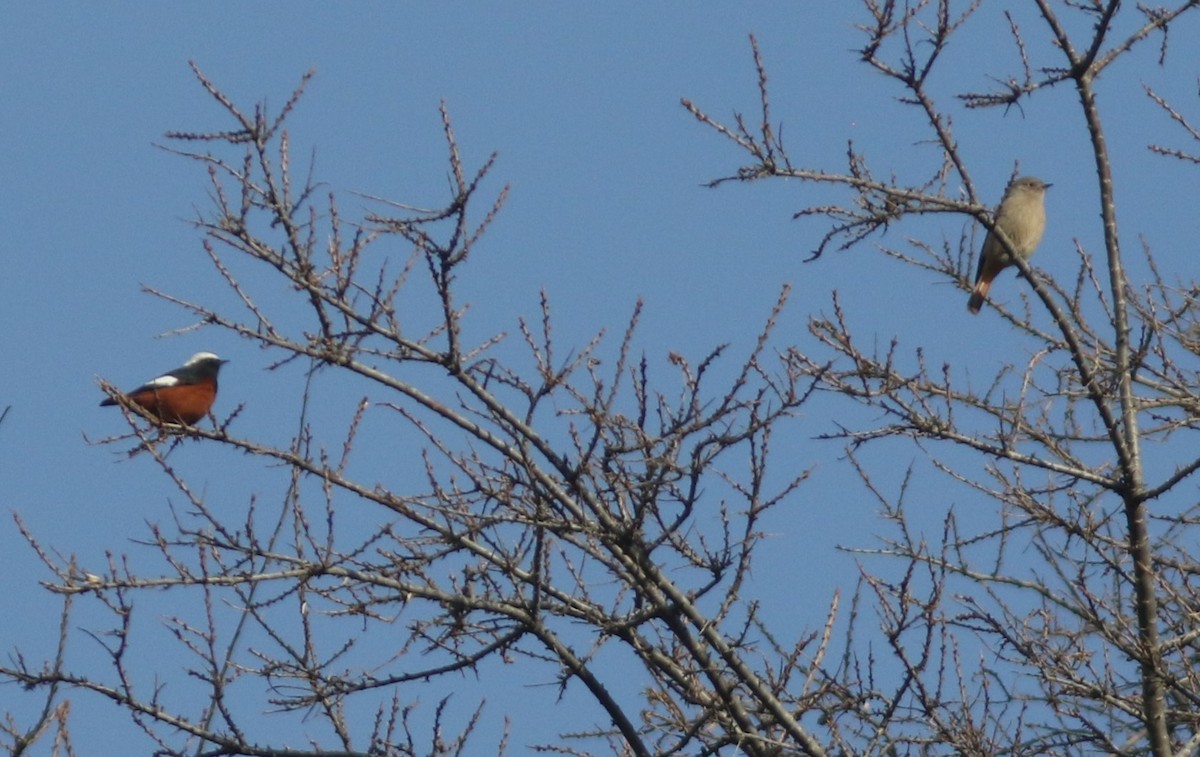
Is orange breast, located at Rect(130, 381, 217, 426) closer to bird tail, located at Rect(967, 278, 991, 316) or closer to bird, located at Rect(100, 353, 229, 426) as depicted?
bird, located at Rect(100, 353, 229, 426)

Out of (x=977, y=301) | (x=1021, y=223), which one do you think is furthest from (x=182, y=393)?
(x=1021, y=223)

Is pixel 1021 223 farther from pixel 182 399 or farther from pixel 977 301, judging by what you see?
pixel 182 399

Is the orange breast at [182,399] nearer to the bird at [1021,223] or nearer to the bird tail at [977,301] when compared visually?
the bird tail at [977,301]

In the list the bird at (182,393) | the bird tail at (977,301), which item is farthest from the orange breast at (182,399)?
the bird tail at (977,301)

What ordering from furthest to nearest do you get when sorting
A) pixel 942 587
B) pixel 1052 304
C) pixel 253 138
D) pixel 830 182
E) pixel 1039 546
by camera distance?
1. pixel 1039 546
2. pixel 1052 304
3. pixel 830 182
4. pixel 942 587
5. pixel 253 138

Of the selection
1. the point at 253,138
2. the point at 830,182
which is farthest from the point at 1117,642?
the point at 253,138

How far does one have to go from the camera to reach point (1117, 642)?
18.3ft

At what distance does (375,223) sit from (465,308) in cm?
35

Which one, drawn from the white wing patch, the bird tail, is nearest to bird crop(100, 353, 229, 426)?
the white wing patch

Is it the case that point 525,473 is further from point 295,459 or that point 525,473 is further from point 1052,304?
point 1052,304

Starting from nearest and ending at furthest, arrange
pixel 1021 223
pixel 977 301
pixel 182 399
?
pixel 977 301 < pixel 182 399 < pixel 1021 223

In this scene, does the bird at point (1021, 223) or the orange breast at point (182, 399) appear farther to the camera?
the bird at point (1021, 223)

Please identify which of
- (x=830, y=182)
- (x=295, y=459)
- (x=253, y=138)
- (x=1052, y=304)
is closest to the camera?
(x=253, y=138)

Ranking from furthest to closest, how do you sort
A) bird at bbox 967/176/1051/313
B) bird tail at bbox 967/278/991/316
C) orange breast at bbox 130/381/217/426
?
bird at bbox 967/176/1051/313 < orange breast at bbox 130/381/217/426 < bird tail at bbox 967/278/991/316
